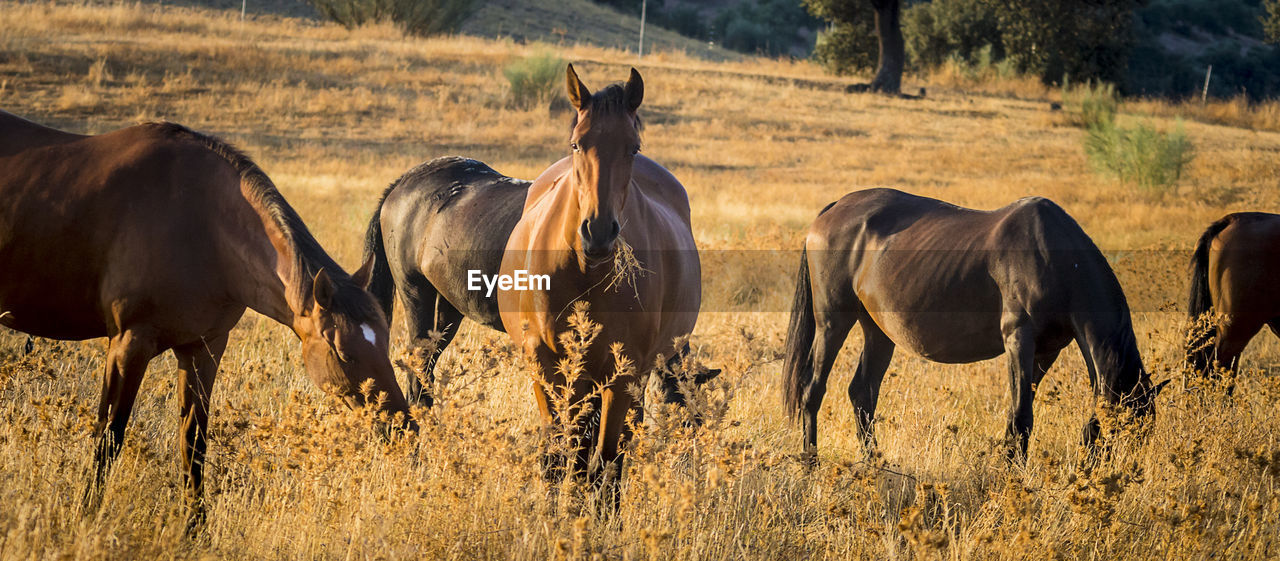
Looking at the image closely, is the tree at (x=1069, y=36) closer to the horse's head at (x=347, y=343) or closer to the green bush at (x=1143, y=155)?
the green bush at (x=1143, y=155)

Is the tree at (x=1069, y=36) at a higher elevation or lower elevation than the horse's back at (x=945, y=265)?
higher

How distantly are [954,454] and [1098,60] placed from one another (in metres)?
32.8

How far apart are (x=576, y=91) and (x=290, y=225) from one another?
1.23 metres

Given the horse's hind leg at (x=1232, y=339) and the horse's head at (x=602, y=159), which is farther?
the horse's hind leg at (x=1232, y=339)

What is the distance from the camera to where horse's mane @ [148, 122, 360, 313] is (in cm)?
352

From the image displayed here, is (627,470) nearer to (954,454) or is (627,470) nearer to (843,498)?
(843,498)

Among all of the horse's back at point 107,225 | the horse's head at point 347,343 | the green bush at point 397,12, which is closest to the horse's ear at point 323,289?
the horse's head at point 347,343

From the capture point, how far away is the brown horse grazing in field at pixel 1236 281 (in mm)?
6480

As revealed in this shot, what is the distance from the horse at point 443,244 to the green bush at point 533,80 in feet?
59.8

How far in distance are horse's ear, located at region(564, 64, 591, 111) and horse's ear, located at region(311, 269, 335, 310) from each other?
45.5 inches

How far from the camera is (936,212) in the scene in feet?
19.3

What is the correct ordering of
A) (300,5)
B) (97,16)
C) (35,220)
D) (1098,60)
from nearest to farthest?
(35,220) → (97,16) → (1098,60) → (300,5)

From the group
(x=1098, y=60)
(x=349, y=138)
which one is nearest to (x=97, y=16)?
(x=349, y=138)

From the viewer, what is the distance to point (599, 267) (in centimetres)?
373
